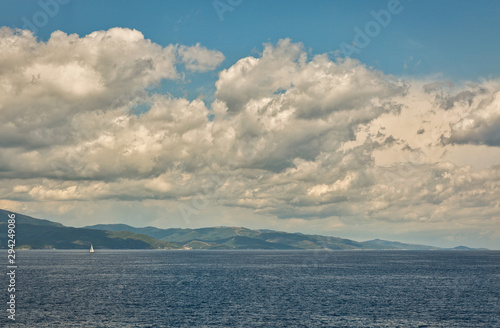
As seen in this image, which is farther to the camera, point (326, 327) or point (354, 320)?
point (354, 320)

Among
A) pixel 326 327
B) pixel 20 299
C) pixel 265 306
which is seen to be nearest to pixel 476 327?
pixel 326 327

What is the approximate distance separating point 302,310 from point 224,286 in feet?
205

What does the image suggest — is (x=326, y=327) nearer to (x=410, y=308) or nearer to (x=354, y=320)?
(x=354, y=320)

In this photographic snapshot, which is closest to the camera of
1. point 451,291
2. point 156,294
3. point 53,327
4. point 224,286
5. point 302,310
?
point 53,327

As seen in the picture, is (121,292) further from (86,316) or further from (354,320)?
(354,320)

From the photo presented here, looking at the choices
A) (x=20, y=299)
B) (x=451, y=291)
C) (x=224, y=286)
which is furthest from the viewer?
(x=224, y=286)

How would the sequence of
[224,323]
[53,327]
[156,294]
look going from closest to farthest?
1. [53,327]
2. [224,323]
3. [156,294]

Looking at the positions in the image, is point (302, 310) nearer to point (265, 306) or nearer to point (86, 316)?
point (265, 306)

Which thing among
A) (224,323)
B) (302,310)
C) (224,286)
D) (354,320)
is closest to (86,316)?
(224,323)

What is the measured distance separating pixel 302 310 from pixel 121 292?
219 ft

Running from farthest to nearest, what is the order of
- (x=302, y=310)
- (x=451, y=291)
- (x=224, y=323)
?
1. (x=451, y=291)
2. (x=302, y=310)
3. (x=224, y=323)

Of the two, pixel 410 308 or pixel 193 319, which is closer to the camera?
pixel 193 319

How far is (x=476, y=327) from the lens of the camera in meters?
97.6

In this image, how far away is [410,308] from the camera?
120m
